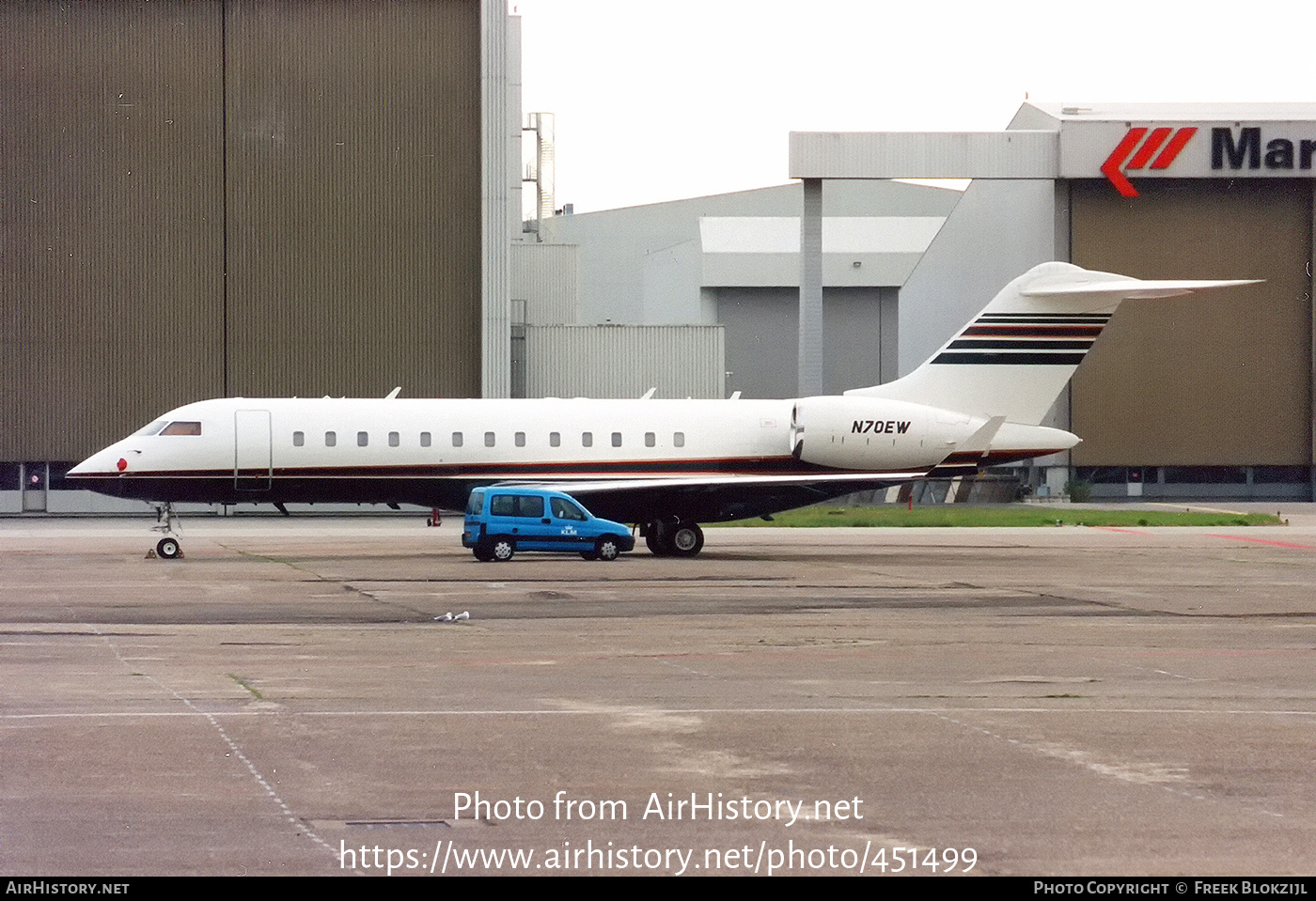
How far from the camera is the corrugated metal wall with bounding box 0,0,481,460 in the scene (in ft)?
165

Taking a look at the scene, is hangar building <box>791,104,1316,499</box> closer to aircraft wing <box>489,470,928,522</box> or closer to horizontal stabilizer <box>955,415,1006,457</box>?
→ horizontal stabilizer <box>955,415,1006,457</box>

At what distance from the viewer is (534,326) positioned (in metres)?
53.3

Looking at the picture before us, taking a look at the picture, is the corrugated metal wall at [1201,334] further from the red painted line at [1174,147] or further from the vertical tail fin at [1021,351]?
the vertical tail fin at [1021,351]

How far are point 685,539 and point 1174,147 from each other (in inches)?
1233

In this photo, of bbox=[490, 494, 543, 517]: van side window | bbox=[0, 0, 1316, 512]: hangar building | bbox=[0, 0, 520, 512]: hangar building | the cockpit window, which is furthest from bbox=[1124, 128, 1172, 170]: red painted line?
the cockpit window

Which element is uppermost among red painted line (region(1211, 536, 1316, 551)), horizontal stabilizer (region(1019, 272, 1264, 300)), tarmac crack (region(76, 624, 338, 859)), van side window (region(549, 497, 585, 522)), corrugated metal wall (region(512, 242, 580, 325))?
corrugated metal wall (region(512, 242, 580, 325))

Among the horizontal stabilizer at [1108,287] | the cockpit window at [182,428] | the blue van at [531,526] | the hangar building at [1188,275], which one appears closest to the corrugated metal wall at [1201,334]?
the hangar building at [1188,275]

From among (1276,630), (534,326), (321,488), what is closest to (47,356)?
(534,326)

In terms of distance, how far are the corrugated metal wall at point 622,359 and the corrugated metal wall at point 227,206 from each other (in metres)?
3.05

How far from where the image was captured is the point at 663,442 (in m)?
32.7

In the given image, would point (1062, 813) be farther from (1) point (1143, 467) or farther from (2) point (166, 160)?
(1) point (1143, 467)

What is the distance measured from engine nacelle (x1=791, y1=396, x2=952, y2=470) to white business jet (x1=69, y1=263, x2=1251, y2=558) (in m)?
0.03

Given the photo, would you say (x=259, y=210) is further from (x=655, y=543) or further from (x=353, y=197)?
(x=655, y=543)

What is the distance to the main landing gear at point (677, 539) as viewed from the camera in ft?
104
